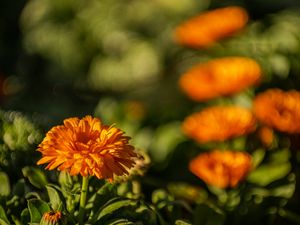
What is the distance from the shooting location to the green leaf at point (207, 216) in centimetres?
163

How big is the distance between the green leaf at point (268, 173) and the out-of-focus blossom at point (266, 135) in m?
0.11

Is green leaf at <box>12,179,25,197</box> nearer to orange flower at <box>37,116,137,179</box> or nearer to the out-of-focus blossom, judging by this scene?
orange flower at <box>37,116,137,179</box>

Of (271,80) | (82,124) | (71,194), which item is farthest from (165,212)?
(271,80)

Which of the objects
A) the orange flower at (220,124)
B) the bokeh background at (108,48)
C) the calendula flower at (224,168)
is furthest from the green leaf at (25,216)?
the bokeh background at (108,48)

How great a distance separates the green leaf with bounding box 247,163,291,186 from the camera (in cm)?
193

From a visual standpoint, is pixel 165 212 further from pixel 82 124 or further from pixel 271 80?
pixel 271 80

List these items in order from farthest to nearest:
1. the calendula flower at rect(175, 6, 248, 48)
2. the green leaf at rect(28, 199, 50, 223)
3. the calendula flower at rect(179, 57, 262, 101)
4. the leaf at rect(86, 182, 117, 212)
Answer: the calendula flower at rect(175, 6, 248, 48) → the calendula flower at rect(179, 57, 262, 101) → the leaf at rect(86, 182, 117, 212) → the green leaf at rect(28, 199, 50, 223)

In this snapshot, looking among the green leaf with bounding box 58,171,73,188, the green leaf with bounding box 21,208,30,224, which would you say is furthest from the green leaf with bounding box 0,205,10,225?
the green leaf with bounding box 58,171,73,188

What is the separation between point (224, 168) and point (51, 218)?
657 millimetres

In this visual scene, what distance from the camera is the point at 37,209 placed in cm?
138

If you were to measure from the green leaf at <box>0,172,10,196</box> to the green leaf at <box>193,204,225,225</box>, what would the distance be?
0.47m

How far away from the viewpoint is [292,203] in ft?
6.48

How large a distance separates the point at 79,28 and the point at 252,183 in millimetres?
1857

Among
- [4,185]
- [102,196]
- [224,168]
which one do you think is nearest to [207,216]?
[224,168]
